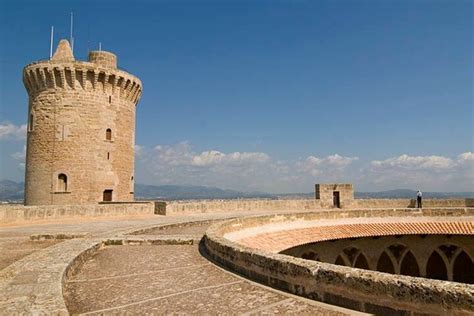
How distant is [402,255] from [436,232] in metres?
2.20

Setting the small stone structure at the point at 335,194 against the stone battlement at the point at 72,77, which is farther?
the small stone structure at the point at 335,194

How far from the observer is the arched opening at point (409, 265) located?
1862 cm

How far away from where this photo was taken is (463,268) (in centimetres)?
1872

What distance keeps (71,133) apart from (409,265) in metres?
21.7

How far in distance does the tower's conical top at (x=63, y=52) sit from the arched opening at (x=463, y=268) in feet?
86.8

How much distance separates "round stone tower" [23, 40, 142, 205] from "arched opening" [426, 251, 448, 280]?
65.1 ft

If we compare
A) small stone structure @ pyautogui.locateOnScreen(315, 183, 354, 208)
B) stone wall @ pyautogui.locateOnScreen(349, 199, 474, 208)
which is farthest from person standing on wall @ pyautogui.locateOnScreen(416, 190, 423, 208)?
small stone structure @ pyautogui.locateOnScreen(315, 183, 354, 208)

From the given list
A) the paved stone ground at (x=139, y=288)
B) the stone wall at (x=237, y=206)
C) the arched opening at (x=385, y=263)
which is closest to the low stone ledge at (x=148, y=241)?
the paved stone ground at (x=139, y=288)

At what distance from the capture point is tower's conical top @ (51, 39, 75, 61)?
25406 mm

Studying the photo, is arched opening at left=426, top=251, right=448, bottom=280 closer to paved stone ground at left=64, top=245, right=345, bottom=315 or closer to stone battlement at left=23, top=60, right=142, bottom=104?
paved stone ground at left=64, top=245, right=345, bottom=315

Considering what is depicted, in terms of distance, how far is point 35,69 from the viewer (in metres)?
24.2

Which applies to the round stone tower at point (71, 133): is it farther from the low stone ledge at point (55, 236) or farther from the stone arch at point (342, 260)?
the stone arch at point (342, 260)

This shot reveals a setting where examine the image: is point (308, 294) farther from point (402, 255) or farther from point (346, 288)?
point (402, 255)

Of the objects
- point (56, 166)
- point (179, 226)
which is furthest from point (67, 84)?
point (179, 226)
